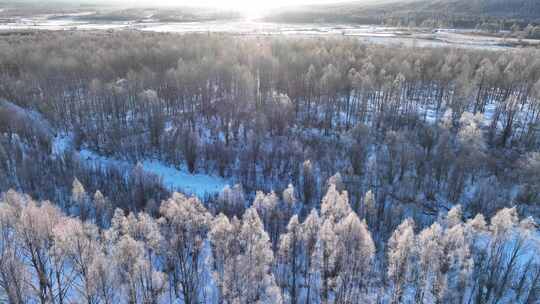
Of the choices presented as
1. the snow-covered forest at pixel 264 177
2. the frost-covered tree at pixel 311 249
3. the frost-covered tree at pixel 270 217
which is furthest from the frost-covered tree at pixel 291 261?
the frost-covered tree at pixel 270 217

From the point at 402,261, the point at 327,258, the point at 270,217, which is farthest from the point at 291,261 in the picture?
the point at 402,261

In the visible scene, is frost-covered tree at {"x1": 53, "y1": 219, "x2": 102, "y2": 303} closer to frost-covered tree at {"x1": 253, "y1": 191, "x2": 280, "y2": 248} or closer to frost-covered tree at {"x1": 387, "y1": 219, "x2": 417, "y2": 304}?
frost-covered tree at {"x1": 253, "y1": 191, "x2": 280, "y2": 248}

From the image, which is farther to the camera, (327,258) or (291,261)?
(291,261)

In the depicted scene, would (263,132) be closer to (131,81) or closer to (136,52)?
(131,81)

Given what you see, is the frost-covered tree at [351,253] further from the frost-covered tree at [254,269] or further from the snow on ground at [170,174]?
the snow on ground at [170,174]

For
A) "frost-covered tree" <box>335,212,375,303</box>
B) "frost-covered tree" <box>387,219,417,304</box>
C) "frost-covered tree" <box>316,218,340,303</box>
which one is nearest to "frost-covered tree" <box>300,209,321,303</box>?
"frost-covered tree" <box>316,218,340,303</box>

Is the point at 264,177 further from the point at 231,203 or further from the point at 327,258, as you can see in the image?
the point at 327,258
